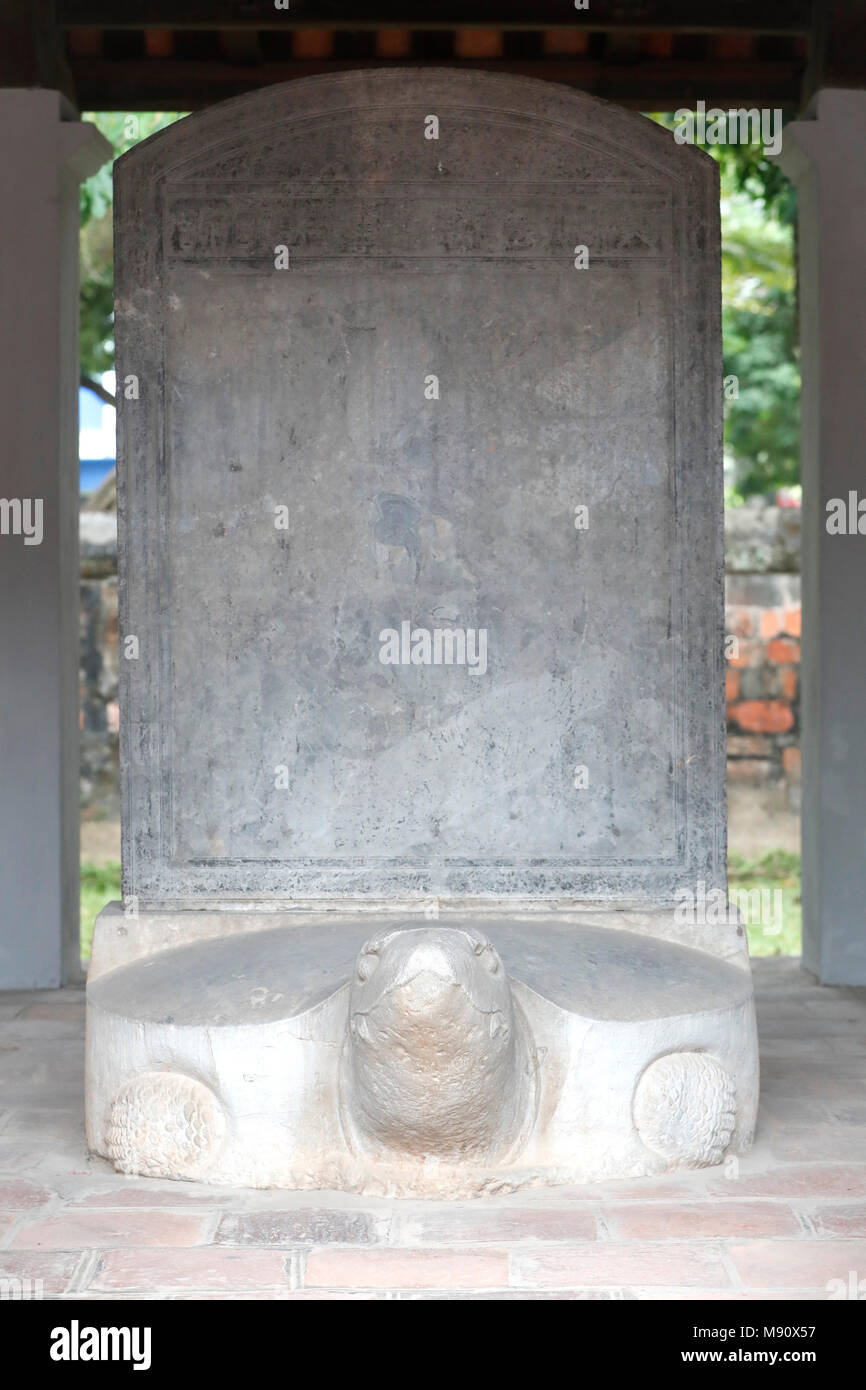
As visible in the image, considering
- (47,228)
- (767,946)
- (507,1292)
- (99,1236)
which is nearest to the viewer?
(507,1292)

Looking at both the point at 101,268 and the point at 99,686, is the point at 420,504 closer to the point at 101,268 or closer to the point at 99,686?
the point at 101,268

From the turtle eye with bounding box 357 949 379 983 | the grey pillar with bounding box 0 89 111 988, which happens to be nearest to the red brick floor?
the turtle eye with bounding box 357 949 379 983

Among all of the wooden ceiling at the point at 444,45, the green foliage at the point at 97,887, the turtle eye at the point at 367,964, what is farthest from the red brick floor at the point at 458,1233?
the green foliage at the point at 97,887

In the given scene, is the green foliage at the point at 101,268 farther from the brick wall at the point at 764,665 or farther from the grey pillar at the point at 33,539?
the brick wall at the point at 764,665

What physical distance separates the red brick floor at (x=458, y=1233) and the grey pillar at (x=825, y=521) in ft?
6.26

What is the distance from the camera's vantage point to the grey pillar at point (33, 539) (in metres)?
5.66

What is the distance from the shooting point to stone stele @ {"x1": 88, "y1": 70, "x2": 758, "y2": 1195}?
12.9ft

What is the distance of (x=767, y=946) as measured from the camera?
7.99 metres

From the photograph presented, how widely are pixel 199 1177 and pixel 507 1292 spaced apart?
3.09ft

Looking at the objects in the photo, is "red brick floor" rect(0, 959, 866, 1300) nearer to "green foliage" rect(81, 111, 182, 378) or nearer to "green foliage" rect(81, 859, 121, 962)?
"green foliage" rect(81, 859, 121, 962)

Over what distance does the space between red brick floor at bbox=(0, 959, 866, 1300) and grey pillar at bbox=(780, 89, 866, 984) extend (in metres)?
1.91

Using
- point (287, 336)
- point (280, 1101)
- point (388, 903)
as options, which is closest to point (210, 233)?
point (287, 336)

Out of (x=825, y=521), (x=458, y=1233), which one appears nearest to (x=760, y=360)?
(x=825, y=521)

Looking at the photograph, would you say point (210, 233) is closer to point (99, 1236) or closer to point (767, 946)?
point (99, 1236)
